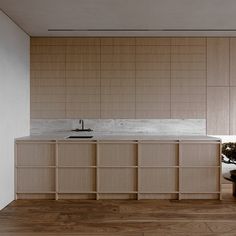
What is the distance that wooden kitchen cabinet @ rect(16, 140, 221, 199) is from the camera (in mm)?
5508

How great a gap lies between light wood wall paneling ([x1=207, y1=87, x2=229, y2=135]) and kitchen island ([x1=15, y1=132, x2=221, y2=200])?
0.97 m

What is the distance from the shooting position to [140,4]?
15.1ft

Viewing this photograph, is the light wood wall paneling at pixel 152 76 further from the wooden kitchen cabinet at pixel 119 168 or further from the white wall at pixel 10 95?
the white wall at pixel 10 95

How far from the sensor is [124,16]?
202 inches

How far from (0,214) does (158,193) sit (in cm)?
234

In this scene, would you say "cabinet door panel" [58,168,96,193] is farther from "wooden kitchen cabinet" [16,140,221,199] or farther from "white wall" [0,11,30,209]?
"white wall" [0,11,30,209]

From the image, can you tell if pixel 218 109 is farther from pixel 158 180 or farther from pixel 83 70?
pixel 83 70

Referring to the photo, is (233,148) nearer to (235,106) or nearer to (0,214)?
(235,106)

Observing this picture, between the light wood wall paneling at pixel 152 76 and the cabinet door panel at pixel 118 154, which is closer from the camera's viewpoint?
the cabinet door panel at pixel 118 154

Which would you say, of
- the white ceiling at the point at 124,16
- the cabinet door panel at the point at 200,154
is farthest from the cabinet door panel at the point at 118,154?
the white ceiling at the point at 124,16

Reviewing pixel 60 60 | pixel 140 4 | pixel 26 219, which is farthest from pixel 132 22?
pixel 26 219

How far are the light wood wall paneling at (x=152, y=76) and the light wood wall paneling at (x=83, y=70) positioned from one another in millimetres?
753

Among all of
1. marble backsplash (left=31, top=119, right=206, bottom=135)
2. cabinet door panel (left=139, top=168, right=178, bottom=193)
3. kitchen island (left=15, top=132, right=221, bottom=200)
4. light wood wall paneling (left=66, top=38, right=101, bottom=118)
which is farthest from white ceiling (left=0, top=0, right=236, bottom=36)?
cabinet door panel (left=139, top=168, right=178, bottom=193)

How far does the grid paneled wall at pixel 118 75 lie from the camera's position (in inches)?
251
